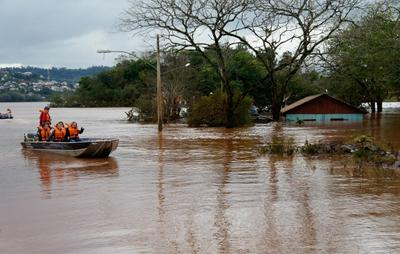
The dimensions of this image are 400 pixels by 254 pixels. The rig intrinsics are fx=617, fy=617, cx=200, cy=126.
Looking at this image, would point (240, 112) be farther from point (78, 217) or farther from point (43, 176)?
point (78, 217)

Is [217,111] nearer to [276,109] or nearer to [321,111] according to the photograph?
[276,109]

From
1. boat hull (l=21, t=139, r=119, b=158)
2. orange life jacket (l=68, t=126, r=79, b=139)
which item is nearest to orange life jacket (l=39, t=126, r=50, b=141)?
boat hull (l=21, t=139, r=119, b=158)

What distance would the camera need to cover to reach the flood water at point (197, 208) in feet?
31.0

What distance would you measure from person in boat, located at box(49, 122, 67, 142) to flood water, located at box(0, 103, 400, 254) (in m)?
3.31

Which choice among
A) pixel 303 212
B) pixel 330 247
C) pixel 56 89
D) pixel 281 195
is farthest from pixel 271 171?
pixel 56 89

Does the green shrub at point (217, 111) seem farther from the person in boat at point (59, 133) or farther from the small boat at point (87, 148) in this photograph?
the small boat at point (87, 148)

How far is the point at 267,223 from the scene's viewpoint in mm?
10703

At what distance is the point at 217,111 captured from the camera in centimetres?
4506

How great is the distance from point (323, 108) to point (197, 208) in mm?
42336

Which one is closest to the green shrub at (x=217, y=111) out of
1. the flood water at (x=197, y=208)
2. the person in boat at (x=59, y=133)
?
the person in boat at (x=59, y=133)

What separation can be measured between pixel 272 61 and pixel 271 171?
28879mm

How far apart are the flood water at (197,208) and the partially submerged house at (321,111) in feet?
104

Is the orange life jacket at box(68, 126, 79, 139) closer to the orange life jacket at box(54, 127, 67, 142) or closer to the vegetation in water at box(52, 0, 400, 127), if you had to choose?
the orange life jacket at box(54, 127, 67, 142)

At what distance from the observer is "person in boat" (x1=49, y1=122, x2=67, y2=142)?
24.5m
